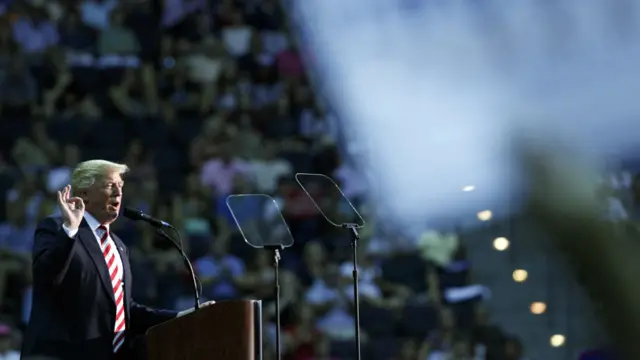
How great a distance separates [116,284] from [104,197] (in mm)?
274

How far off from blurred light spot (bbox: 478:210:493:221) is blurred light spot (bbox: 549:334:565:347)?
0.79 metres

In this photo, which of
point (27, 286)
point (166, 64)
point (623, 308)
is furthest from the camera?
point (166, 64)

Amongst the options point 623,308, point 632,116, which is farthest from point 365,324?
point 632,116

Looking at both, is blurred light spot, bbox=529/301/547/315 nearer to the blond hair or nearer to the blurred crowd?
the blurred crowd

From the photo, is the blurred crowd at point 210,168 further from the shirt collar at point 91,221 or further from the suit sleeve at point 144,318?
the shirt collar at point 91,221

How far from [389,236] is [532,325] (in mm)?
965

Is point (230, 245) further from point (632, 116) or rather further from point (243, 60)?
point (632, 116)

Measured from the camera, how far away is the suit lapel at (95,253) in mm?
4164

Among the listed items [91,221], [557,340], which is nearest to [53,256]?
[91,221]

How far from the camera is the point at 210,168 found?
7953 mm

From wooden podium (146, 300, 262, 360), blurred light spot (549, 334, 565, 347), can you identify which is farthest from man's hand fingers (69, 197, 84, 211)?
blurred light spot (549, 334, 565, 347)

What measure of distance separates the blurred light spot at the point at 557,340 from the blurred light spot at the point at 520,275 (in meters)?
0.38

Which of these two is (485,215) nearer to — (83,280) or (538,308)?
(538,308)

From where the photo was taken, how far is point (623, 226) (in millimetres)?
7754
